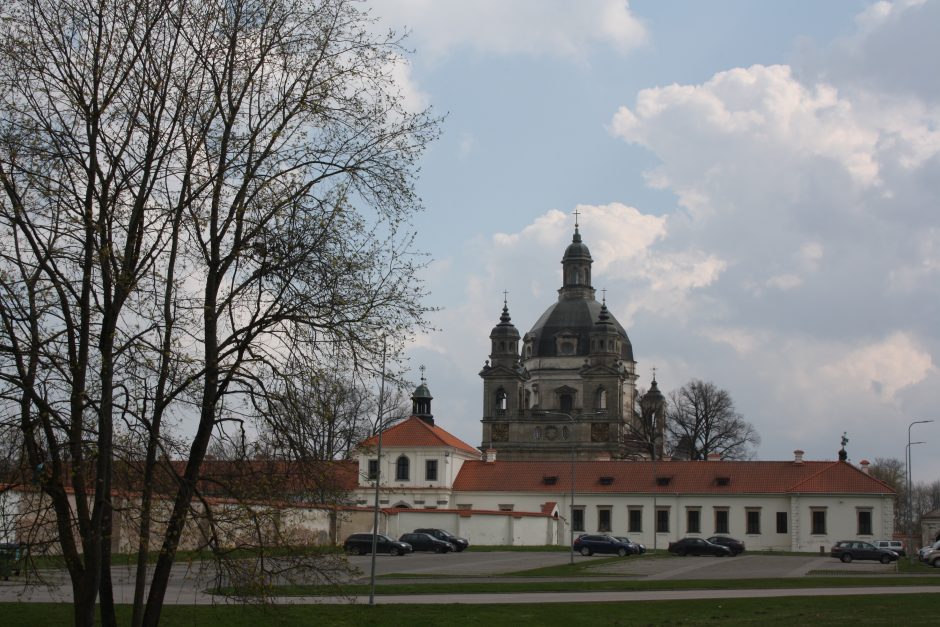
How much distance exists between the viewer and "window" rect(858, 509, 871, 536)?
218ft

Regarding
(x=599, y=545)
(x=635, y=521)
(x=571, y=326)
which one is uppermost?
(x=571, y=326)

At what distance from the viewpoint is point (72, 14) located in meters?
17.7

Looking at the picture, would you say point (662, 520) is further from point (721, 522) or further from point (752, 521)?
point (752, 521)

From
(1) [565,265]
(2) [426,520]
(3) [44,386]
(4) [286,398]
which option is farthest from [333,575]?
(1) [565,265]

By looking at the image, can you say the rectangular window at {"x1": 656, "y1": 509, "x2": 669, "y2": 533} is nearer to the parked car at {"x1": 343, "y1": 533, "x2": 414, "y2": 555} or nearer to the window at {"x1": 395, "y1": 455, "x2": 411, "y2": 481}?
the window at {"x1": 395, "y1": 455, "x2": 411, "y2": 481}

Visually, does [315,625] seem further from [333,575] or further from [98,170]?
[98,170]

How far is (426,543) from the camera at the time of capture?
56438mm

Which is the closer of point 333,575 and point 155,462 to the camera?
point 155,462

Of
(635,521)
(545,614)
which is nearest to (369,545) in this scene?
(635,521)

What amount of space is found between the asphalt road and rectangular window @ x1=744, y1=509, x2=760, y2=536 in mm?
11690

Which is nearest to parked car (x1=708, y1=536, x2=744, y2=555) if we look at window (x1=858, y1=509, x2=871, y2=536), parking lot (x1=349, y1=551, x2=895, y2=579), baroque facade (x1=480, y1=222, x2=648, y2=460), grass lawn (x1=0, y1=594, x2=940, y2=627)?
parking lot (x1=349, y1=551, x2=895, y2=579)

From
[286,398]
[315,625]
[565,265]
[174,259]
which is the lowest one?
[315,625]

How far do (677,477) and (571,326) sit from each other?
135 feet

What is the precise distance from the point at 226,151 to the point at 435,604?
13199 millimetres
